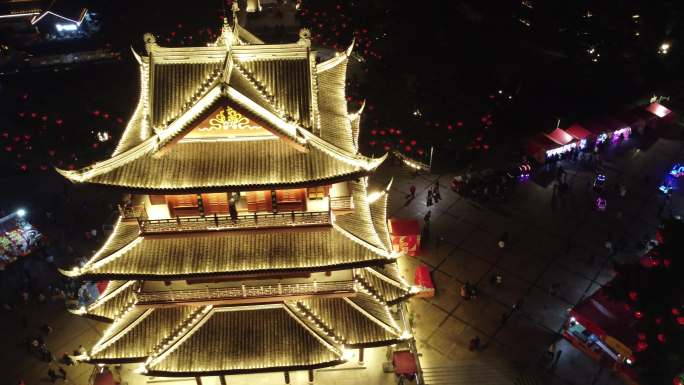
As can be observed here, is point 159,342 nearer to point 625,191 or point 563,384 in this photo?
point 563,384

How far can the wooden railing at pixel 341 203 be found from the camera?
23272 millimetres

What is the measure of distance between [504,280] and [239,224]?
24.2m

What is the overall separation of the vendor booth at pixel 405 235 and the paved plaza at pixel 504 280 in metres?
1.17

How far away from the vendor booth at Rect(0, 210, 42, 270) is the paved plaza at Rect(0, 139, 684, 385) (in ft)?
4.83

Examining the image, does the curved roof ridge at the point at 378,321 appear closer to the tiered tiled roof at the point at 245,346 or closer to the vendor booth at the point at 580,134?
the tiered tiled roof at the point at 245,346

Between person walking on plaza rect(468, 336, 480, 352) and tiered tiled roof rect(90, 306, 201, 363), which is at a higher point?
tiered tiled roof rect(90, 306, 201, 363)

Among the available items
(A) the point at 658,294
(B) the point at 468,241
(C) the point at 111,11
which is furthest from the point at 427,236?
(C) the point at 111,11

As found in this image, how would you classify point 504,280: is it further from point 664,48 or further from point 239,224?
point 664,48

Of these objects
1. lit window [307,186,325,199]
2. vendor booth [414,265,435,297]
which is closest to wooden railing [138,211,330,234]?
lit window [307,186,325,199]

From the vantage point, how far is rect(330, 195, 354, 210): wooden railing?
23.3m

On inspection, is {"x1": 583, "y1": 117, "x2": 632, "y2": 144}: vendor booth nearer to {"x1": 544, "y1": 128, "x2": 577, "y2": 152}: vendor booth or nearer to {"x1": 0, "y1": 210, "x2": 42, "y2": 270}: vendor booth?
{"x1": 544, "y1": 128, "x2": 577, "y2": 152}: vendor booth

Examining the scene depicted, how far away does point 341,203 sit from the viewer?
920 inches

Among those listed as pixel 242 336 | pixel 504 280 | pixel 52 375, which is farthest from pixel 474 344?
pixel 52 375

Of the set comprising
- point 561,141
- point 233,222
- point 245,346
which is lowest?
point 245,346
